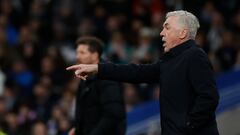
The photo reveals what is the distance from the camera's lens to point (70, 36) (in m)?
14.5

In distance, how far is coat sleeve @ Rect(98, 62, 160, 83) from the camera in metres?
6.41

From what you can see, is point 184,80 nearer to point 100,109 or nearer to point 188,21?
point 188,21

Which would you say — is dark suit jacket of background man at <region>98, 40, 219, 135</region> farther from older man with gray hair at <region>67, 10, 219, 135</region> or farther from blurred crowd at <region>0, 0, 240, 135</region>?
blurred crowd at <region>0, 0, 240, 135</region>

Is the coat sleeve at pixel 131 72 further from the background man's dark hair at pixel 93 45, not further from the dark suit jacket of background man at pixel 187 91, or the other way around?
the background man's dark hair at pixel 93 45

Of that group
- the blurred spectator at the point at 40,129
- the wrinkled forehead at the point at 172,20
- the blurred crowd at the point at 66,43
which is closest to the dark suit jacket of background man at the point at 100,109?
the wrinkled forehead at the point at 172,20

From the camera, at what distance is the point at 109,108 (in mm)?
7477

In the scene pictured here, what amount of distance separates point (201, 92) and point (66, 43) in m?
8.49

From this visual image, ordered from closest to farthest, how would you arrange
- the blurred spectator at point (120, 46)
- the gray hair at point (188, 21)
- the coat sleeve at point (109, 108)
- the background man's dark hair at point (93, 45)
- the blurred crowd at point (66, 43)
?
1. the gray hair at point (188, 21)
2. the coat sleeve at point (109, 108)
3. the background man's dark hair at point (93, 45)
4. the blurred crowd at point (66, 43)
5. the blurred spectator at point (120, 46)

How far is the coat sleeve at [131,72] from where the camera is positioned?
6.41 meters

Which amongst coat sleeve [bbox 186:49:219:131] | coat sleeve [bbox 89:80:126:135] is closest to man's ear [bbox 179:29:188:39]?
coat sleeve [bbox 186:49:219:131]

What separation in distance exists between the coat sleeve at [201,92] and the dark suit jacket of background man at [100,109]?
1.51 m

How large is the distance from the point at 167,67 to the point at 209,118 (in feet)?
1.73

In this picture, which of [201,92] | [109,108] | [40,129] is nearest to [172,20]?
[201,92]

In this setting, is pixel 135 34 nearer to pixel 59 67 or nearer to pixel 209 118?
pixel 59 67
